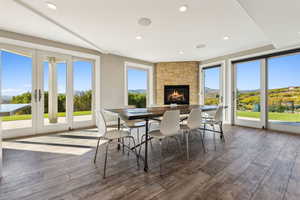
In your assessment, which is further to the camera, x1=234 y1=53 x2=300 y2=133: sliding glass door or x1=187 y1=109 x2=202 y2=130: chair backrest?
x1=234 y1=53 x2=300 y2=133: sliding glass door

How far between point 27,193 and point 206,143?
2.93 m

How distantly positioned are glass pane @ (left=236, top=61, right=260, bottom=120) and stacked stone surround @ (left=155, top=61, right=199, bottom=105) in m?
1.46

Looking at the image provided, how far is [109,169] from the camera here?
1.88 metres

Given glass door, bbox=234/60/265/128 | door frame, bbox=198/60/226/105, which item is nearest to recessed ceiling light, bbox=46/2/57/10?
door frame, bbox=198/60/226/105

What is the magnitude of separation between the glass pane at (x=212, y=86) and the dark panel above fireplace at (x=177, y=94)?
737 millimetres

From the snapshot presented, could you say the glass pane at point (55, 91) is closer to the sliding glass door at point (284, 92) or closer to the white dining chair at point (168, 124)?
the white dining chair at point (168, 124)

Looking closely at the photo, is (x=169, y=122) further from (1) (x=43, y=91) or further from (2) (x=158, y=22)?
(1) (x=43, y=91)

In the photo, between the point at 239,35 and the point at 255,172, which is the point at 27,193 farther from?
the point at 239,35

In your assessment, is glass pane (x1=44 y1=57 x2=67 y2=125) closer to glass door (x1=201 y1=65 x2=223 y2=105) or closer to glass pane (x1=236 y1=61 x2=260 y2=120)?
glass door (x1=201 y1=65 x2=223 y2=105)

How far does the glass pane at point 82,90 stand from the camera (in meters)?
4.20

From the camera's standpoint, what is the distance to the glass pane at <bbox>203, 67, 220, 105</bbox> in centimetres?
512

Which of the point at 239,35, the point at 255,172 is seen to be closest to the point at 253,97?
the point at 239,35

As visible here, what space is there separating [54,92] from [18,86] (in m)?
0.75

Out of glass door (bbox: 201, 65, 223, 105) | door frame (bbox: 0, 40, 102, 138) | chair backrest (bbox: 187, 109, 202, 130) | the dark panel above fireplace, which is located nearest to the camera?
chair backrest (bbox: 187, 109, 202, 130)
